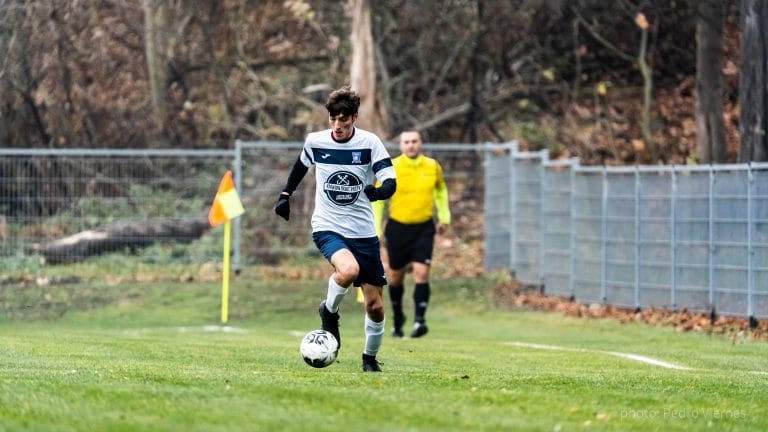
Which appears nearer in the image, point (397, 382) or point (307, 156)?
point (397, 382)

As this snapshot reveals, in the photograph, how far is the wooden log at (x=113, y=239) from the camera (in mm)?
24938

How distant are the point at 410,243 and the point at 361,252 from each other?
684cm

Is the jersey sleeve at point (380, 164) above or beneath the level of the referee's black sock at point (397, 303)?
above

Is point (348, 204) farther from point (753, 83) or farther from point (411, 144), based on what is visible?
point (753, 83)

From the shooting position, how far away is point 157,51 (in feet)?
111

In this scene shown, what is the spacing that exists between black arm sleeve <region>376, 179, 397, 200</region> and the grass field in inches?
52.0

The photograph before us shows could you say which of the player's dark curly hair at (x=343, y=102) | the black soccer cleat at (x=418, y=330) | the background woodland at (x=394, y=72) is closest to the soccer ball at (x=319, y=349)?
the player's dark curly hair at (x=343, y=102)

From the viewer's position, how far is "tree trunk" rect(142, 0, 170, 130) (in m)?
33.3

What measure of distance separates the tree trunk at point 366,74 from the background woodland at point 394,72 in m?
2.49

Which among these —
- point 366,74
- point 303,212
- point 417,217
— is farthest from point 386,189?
point 366,74

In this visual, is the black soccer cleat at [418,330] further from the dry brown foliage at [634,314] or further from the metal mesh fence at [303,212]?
the metal mesh fence at [303,212]

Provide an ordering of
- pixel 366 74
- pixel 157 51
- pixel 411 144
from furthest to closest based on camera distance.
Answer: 1. pixel 157 51
2. pixel 366 74
3. pixel 411 144

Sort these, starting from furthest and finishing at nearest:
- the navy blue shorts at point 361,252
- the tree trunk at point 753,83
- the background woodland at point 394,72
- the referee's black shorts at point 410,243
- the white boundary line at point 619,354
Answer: the background woodland at point 394,72, the tree trunk at point 753,83, the referee's black shorts at point 410,243, the white boundary line at point 619,354, the navy blue shorts at point 361,252

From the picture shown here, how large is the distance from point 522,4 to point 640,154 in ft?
14.2
